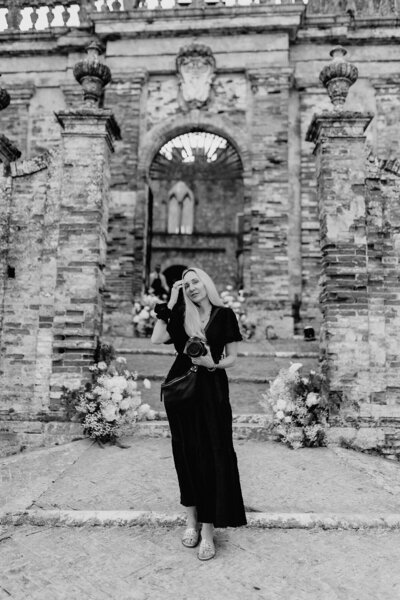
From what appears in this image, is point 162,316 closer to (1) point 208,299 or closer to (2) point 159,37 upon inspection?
(1) point 208,299

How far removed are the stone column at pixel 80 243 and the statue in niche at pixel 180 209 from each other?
24.4 metres

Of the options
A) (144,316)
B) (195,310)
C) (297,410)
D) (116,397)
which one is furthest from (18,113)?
(195,310)

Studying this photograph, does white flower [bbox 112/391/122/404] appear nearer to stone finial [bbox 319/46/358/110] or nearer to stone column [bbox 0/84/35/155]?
stone finial [bbox 319/46/358/110]

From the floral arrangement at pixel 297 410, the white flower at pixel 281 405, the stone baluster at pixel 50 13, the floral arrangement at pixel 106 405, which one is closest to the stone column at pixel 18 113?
the stone baluster at pixel 50 13

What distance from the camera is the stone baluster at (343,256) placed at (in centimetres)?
534

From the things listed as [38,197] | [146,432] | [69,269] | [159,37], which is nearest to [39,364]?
[69,269]

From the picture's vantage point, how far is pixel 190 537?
2.98 meters

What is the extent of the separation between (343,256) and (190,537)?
367cm

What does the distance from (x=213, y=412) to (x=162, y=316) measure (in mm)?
716

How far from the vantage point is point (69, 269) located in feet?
18.5

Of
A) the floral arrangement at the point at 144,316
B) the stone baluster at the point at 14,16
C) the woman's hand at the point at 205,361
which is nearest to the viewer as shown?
the woman's hand at the point at 205,361

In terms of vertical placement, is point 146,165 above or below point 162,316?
above

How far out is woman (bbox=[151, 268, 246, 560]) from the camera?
289 cm

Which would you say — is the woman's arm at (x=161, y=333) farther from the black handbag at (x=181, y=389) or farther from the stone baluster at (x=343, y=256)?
the stone baluster at (x=343, y=256)
